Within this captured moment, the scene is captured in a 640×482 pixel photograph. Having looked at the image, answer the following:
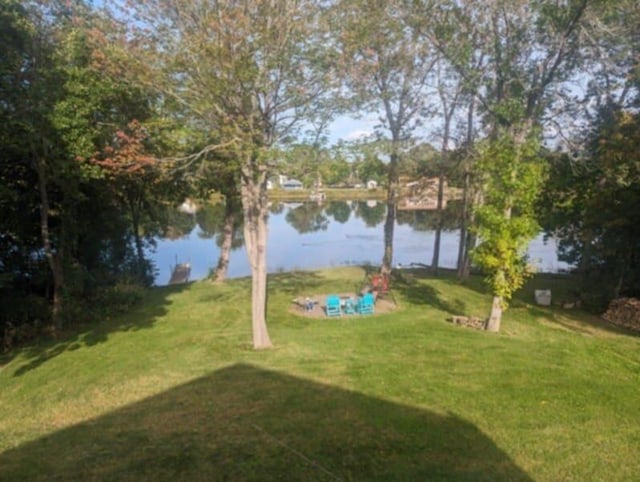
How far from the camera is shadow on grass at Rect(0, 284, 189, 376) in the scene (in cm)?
1204

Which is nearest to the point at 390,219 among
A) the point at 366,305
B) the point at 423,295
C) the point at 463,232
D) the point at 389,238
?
the point at 389,238

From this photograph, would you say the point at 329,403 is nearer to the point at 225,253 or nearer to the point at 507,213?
the point at 507,213

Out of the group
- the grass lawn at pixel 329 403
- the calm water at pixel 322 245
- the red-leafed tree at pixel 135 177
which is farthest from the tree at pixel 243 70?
the calm water at pixel 322 245

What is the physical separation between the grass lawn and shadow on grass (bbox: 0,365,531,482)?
26mm

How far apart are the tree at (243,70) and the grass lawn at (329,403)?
272 centimetres

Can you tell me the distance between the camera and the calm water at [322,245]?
33344 millimetres

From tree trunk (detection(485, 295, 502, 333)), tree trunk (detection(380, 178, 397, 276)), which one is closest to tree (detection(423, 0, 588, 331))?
tree trunk (detection(485, 295, 502, 333))

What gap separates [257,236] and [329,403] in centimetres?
477

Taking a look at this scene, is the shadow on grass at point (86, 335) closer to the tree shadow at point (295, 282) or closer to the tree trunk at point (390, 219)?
the tree shadow at point (295, 282)

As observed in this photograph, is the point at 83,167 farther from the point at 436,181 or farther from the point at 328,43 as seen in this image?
the point at 436,181

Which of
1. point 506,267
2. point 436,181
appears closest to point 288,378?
point 506,267

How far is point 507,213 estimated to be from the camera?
40.4 feet

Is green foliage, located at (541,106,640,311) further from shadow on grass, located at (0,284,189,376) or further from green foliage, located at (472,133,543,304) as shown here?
shadow on grass, located at (0,284,189,376)

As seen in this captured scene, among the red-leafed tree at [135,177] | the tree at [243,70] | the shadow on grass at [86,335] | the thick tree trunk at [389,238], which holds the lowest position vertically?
the shadow on grass at [86,335]
